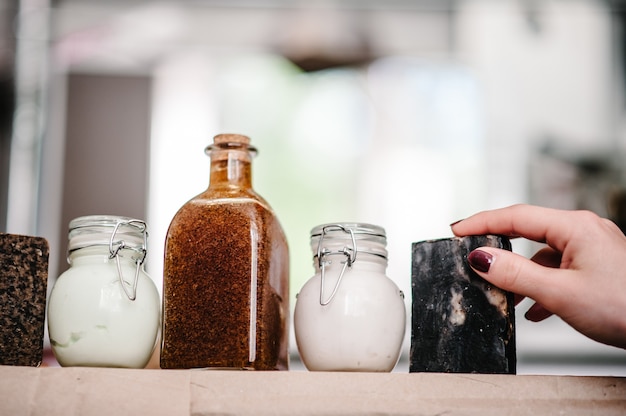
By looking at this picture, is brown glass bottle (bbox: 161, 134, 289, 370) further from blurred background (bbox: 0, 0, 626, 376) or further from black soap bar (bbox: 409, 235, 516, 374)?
blurred background (bbox: 0, 0, 626, 376)

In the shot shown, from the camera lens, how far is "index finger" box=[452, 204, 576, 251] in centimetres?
72

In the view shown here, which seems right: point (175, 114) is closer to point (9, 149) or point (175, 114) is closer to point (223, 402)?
point (9, 149)

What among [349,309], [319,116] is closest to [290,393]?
[349,309]

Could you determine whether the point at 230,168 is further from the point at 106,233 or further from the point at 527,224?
the point at 527,224

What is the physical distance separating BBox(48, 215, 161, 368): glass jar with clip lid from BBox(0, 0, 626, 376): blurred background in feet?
3.98

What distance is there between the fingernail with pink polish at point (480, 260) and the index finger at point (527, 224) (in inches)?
2.0

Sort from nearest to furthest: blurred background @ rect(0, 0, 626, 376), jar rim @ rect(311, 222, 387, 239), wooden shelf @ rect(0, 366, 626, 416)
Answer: wooden shelf @ rect(0, 366, 626, 416) → jar rim @ rect(311, 222, 387, 239) → blurred background @ rect(0, 0, 626, 376)

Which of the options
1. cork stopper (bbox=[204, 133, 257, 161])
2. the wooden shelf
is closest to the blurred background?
cork stopper (bbox=[204, 133, 257, 161])

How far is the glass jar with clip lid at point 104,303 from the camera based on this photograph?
2.15 feet

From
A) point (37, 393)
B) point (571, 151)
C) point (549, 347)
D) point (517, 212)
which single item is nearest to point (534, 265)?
point (517, 212)

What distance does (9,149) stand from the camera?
193 centimetres

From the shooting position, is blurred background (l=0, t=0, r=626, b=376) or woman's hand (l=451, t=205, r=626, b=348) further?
blurred background (l=0, t=0, r=626, b=376)

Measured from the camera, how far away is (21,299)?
68cm

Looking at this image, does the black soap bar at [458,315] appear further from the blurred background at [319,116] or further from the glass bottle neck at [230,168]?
the blurred background at [319,116]
